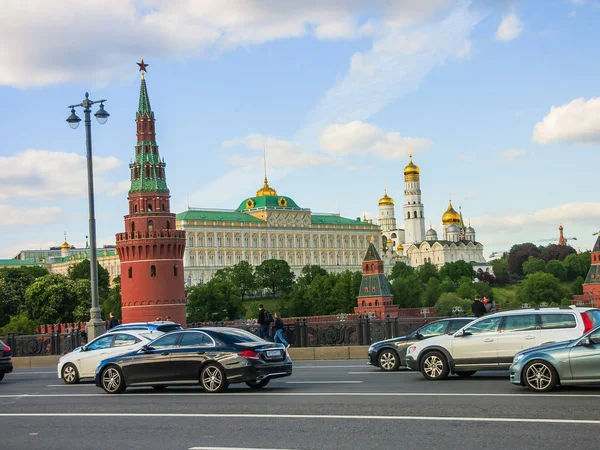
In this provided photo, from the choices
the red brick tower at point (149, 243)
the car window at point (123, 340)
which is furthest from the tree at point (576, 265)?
the car window at point (123, 340)

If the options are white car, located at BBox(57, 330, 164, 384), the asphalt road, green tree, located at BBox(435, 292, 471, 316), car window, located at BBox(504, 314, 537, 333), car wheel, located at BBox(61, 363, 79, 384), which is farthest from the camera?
green tree, located at BBox(435, 292, 471, 316)

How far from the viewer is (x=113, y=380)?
19469mm

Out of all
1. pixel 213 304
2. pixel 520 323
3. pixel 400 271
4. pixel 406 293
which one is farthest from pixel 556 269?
pixel 520 323

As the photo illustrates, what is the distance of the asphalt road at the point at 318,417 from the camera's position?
12.0 m

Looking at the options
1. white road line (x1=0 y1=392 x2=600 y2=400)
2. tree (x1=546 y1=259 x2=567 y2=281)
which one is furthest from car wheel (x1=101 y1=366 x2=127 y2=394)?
tree (x1=546 y1=259 x2=567 y2=281)

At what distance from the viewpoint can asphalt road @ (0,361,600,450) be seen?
39.2 ft

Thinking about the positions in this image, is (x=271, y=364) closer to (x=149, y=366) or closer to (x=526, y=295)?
(x=149, y=366)

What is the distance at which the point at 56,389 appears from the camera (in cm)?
2180

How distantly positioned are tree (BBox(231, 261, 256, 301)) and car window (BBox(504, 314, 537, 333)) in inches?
5195

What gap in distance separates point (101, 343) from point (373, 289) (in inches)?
3942

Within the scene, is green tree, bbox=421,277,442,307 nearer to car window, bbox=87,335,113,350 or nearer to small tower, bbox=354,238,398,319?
small tower, bbox=354,238,398,319

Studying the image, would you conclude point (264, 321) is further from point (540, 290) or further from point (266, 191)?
point (266, 191)

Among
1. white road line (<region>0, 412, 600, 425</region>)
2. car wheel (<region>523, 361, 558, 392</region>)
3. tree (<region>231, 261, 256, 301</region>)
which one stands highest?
tree (<region>231, 261, 256, 301</region>)

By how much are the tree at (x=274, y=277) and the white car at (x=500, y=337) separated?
136 metres
